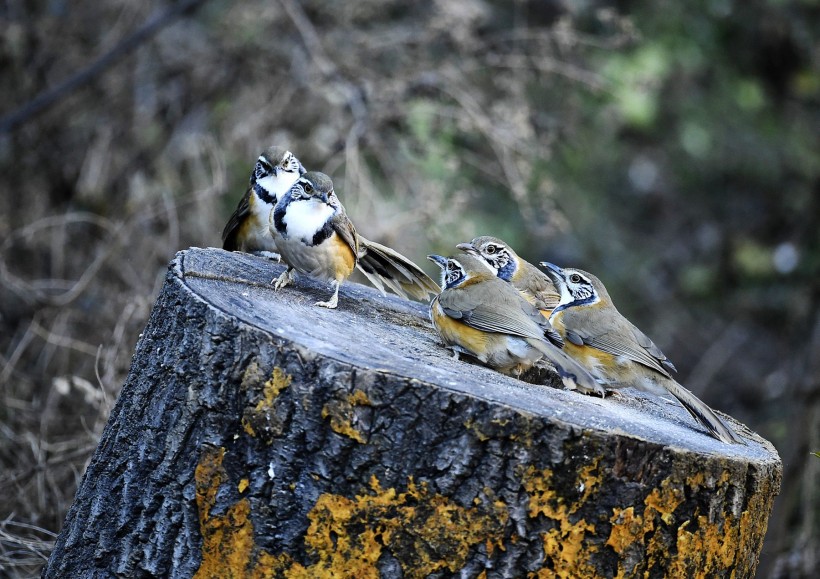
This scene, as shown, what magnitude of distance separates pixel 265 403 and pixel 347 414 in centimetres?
27

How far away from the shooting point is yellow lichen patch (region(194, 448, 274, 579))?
10.2ft

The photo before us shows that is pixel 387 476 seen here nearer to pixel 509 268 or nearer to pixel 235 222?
pixel 509 268

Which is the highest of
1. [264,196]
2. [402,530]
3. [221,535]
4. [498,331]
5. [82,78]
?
[82,78]

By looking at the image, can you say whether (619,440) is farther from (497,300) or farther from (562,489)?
(497,300)

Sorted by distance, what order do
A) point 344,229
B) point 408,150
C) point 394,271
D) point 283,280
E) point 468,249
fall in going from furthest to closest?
1. point 408,150
2. point 468,249
3. point 394,271
4. point 344,229
5. point 283,280

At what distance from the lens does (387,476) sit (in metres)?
3.03

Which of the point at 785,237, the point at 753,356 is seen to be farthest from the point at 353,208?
the point at 753,356

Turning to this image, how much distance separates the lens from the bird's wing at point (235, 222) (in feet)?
16.6

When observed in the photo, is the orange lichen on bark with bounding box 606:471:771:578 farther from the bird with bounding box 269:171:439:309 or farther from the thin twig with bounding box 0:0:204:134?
the thin twig with bounding box 0:0:204:134

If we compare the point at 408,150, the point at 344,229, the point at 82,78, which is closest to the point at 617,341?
the point at 344,229

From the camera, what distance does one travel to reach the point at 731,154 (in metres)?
10.1

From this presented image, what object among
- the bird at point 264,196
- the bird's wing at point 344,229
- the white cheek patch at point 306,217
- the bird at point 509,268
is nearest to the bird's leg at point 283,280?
the white cheek patch at point 306,217

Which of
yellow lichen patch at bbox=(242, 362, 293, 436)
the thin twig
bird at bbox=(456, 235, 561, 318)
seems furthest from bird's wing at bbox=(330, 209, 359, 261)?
the thin twig

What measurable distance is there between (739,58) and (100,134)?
629 centimetres
